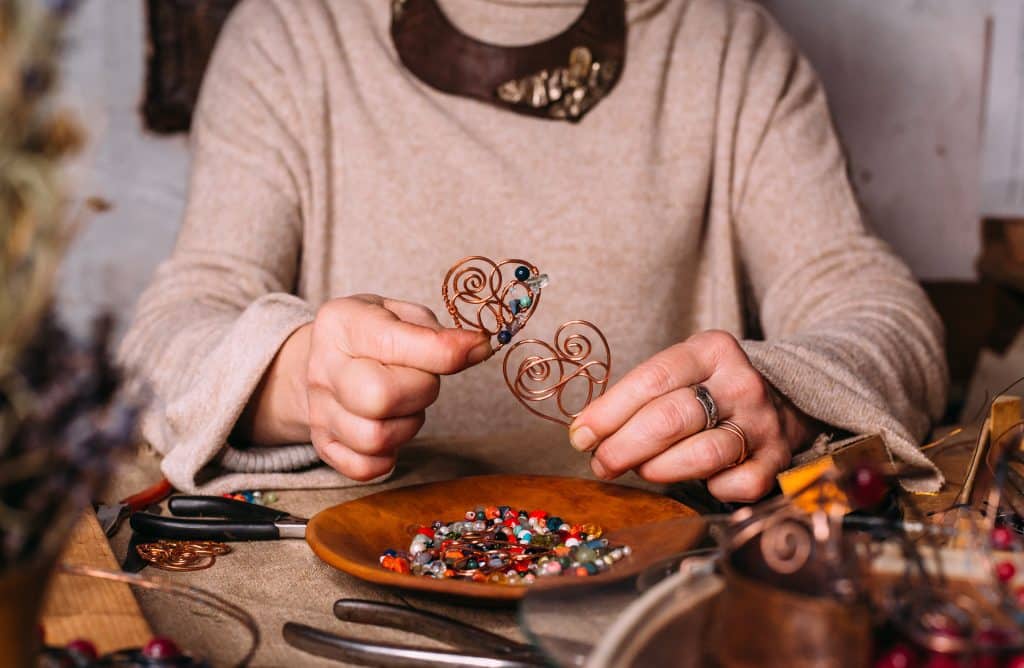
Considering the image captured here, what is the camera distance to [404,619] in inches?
28.8

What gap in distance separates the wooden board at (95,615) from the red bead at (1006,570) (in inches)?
20.9

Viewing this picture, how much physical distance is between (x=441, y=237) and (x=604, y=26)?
0.43 metres

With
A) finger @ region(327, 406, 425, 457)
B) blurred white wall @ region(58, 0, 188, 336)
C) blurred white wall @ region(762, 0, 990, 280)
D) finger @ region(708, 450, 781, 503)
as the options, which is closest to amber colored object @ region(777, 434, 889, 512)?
finger @ region(708, 450, 781, 503)

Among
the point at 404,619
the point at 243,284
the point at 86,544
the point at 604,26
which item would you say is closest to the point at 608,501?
the point at 404,619

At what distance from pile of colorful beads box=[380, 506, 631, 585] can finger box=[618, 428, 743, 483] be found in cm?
10

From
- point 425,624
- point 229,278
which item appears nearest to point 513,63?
point 229,278

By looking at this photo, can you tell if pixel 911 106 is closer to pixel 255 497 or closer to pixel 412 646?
pixel 255 497

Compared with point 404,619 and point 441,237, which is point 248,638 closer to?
point 404,619

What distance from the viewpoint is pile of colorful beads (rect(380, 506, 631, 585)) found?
777 mm

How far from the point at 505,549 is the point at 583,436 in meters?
0.16

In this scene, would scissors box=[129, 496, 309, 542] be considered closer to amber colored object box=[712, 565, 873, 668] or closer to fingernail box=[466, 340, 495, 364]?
fingernail box=[466, 340, 495, 364]

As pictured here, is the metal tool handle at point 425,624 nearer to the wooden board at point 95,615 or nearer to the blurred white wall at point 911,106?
the wooden board at point 95,615

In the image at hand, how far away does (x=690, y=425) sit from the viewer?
99 centimetres

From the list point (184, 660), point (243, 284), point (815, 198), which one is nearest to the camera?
point (184, 660)
